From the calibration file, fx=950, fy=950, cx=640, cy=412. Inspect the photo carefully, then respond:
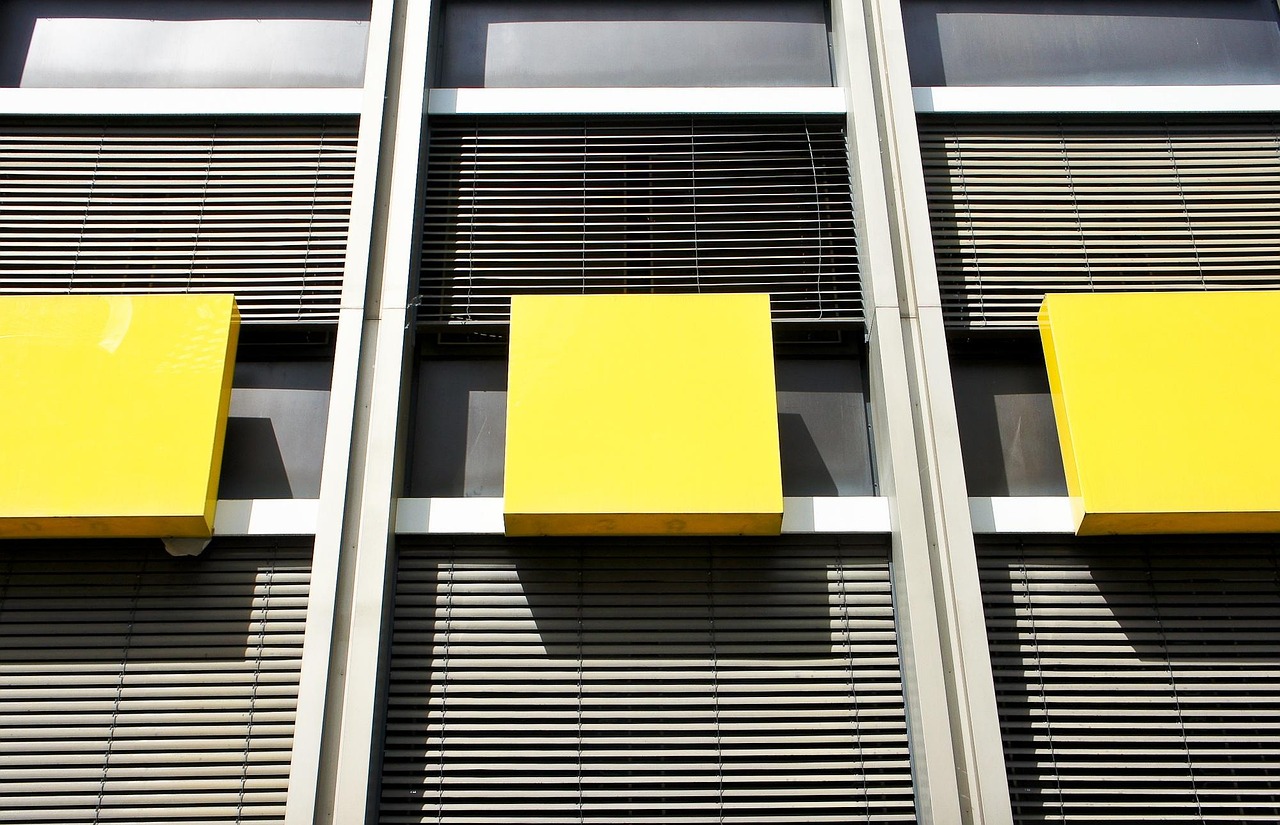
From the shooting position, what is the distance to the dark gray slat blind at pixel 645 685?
5.87 m

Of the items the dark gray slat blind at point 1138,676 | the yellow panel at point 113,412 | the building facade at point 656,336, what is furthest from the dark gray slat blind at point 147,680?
the dark gray slat blind at point 1138,676

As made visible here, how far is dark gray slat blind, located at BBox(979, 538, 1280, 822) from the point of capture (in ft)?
19.1

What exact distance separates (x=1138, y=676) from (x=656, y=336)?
381cm

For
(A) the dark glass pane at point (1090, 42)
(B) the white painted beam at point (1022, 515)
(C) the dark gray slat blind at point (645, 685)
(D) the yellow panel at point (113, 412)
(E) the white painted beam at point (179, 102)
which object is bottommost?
(C) the dark gray slat blind at point (645, 685)

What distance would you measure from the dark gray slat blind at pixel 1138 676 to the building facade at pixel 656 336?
0.09ft

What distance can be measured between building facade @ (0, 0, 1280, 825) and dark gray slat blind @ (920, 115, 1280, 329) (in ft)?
0.10

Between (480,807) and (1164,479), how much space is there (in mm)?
4731

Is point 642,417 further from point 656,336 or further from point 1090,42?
point 1090,42

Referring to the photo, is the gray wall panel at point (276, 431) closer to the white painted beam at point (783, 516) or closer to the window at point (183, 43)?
the white painted beam at point (783, 516)

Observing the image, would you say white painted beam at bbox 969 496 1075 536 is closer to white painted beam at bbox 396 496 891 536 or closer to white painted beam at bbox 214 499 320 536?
white painted beam at bbox 396 496 891 536

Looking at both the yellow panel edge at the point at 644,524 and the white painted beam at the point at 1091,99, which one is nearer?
the yellow panel edge at the point at 644,524

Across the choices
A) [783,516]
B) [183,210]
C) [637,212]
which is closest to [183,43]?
[183,210]

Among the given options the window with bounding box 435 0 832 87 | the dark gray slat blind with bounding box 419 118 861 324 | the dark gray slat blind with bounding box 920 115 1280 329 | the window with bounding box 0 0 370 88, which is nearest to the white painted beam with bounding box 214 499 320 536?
the dark gray slat blind with bounding box 419 118 861 324

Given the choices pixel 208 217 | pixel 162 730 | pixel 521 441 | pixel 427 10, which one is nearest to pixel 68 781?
pixel 162 730
